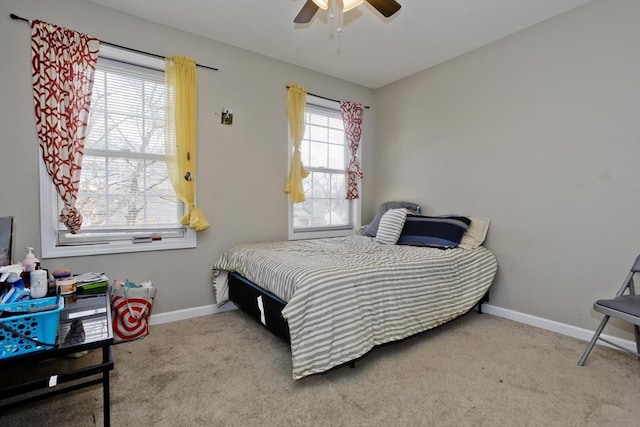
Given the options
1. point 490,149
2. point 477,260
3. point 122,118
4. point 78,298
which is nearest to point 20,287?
point 78,298

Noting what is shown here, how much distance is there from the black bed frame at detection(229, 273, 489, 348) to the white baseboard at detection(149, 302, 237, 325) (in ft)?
0.83

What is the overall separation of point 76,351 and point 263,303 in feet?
3.86

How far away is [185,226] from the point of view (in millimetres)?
2855

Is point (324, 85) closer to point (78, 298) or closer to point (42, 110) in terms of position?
point (42, 110)

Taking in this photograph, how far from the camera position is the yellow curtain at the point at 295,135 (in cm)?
340

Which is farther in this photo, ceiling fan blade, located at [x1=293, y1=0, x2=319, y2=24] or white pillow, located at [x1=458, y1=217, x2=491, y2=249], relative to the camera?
white pillow, located at [x1=458, y1=217, x2=491, y2=249]

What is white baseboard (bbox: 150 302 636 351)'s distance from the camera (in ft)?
7.96

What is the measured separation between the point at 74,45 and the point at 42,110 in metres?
0.55

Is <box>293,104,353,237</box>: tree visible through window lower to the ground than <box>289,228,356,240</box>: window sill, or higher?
higher

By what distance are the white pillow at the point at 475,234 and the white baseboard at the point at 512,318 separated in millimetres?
657

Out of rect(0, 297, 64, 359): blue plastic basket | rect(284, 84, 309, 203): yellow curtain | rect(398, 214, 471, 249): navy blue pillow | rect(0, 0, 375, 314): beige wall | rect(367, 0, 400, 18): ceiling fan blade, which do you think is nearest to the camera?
rect(0, 297, 64, 359): blue plastic basket

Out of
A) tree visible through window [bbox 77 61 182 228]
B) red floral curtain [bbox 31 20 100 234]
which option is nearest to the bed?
tree visible through window [bbox 77 61 182 228]

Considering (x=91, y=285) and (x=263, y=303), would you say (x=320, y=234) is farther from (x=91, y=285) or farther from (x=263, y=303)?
(x=91, y=285)

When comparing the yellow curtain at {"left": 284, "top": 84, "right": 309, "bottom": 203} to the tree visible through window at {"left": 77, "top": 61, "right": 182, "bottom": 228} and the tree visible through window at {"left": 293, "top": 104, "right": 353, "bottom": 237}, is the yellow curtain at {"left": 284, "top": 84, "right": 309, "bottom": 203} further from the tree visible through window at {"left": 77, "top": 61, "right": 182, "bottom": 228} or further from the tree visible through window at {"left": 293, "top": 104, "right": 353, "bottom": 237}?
the tree visible through window at {"left": 77, "top": 61, "right": 182, "bottom": 228}
